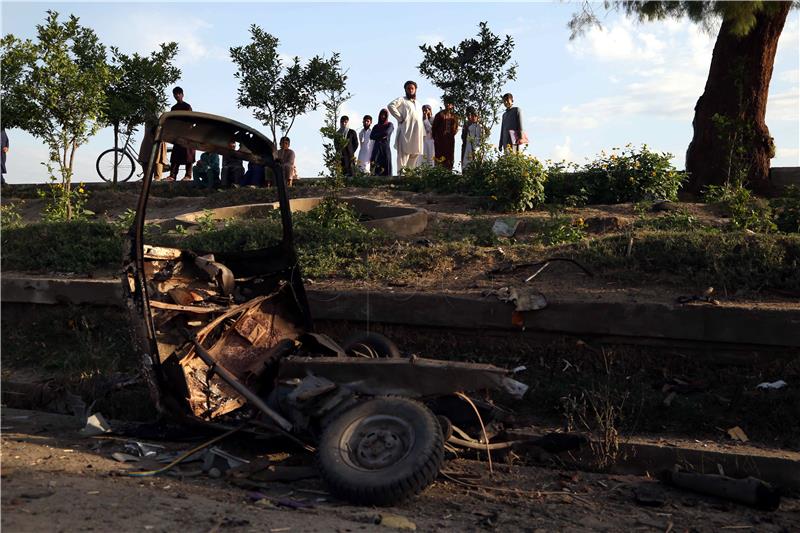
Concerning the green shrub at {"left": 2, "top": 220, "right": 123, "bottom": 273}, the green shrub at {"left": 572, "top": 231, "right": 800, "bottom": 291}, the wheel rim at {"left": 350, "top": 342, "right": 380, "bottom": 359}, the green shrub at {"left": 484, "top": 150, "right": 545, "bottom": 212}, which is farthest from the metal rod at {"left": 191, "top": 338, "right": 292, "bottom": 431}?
the green shrub at {"left": 484, "top": 150, "right": 545, "bottom": 212}

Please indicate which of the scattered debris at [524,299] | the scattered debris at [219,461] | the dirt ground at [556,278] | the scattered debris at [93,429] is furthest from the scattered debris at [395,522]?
the dirt ground at [556,278]

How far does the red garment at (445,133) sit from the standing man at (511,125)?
1962 millimetres

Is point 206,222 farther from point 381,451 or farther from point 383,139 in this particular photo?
point 383,139

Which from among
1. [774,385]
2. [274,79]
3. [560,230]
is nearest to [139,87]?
[274,79]

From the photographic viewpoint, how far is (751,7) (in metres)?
11.1

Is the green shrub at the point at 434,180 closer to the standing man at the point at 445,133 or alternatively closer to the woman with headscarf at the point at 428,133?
the standing man at the point at 445,133

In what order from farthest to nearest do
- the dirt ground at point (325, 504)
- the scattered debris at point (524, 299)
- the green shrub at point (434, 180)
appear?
the green shrub at point (434, 180) < the scattered debris at point (524, 299) < the dirt ground at point (325, 504)

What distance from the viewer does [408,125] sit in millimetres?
17594

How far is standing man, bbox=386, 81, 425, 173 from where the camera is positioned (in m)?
17.5

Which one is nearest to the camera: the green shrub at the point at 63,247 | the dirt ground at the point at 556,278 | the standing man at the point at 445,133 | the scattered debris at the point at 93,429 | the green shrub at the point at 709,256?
the scattered debris at the point at 93,429

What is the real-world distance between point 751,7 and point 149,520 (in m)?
10.4

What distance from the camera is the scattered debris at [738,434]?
6008 mm

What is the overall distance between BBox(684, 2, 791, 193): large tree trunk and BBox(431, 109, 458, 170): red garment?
19.6 ft

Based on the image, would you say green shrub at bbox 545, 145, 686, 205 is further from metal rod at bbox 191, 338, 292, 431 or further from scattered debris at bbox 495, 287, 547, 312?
metal rod at bbox 191, 338, 292, 431
